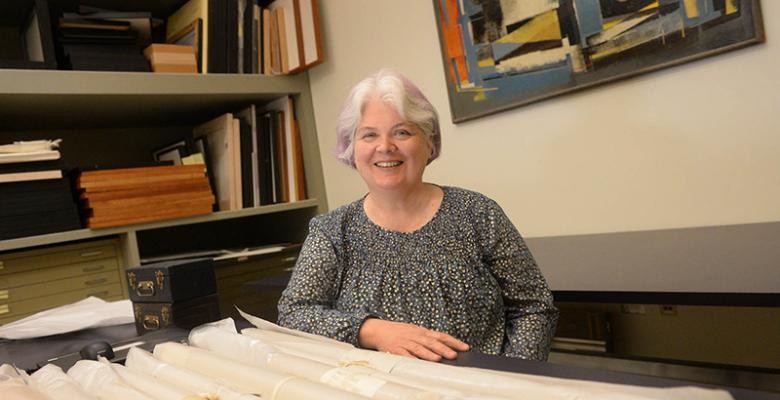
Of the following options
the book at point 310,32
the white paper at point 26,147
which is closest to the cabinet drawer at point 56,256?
the white paper at point 26,147

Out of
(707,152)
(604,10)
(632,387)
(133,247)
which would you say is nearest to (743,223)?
(707,152)

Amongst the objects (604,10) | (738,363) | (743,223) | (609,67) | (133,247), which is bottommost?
(738,363)

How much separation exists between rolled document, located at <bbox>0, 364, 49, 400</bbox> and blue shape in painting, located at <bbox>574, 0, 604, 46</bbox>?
143 centimetres

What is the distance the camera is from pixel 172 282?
3.34ft

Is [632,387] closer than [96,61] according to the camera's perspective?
Yes

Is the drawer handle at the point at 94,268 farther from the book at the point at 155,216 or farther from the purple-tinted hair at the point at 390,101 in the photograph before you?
the purple-tinted hair at the point at 390,101

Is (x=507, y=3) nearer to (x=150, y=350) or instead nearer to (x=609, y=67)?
(x=609, y=67)

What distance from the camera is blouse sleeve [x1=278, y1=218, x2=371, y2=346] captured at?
3.34 ft

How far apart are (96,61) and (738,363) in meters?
2.15

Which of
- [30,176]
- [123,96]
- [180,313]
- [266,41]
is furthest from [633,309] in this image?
[30,176]

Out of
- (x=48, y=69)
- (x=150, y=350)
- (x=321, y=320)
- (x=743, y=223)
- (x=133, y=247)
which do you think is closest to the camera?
(x=150, y=350)

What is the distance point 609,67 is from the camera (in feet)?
4.97

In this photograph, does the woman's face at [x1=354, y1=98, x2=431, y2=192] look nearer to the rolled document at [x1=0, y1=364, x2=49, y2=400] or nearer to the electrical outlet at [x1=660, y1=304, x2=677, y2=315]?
the rolled document at [x1=0, y1=364, x2=49, y2=400]

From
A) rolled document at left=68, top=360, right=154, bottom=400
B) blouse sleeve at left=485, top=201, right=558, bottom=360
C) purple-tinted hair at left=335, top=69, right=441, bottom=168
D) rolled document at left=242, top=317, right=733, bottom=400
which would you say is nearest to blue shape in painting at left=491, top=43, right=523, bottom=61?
purple-tinted hair at left=335, top=69, right=441, bottom=168
